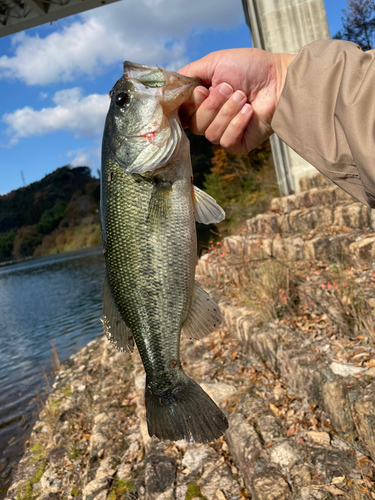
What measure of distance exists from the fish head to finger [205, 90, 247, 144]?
350 millimetres

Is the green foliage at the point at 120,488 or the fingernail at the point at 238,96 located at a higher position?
the fingernail at the point at 238,96

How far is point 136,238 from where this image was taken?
1.84 meters

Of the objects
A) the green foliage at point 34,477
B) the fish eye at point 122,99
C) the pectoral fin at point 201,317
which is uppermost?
the fish eye at point 122,99

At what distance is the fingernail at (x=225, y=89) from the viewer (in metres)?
2.12

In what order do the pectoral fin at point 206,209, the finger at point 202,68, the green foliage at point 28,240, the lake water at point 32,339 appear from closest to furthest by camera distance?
1. the pectoral fin at point 206,209
2. the finger at point 202,68
3. the lake water at point 32,339
4. the green foliage at point 28,240

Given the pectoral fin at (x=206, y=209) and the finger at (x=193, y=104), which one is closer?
the pectoral fin at (x=206, y=209)

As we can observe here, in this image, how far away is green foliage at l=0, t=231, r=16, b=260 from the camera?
79625mm

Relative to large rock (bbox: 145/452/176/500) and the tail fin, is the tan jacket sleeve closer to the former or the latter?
the tail fin

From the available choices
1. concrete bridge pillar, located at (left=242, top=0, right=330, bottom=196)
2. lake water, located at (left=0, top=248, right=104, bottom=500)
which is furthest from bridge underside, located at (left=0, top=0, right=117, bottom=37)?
lake water, located at (left=0, top=248, right=104, bottom=500)

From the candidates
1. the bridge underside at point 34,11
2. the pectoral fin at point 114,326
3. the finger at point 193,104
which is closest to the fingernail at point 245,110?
the finger at point 193,104

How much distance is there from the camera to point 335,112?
1.63 m

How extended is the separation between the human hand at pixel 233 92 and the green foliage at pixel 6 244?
8660 cm

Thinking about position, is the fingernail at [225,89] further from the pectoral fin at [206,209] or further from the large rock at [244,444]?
the large rock at [244,444]

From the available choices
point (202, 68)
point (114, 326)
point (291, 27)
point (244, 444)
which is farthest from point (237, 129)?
point (291, 27)
